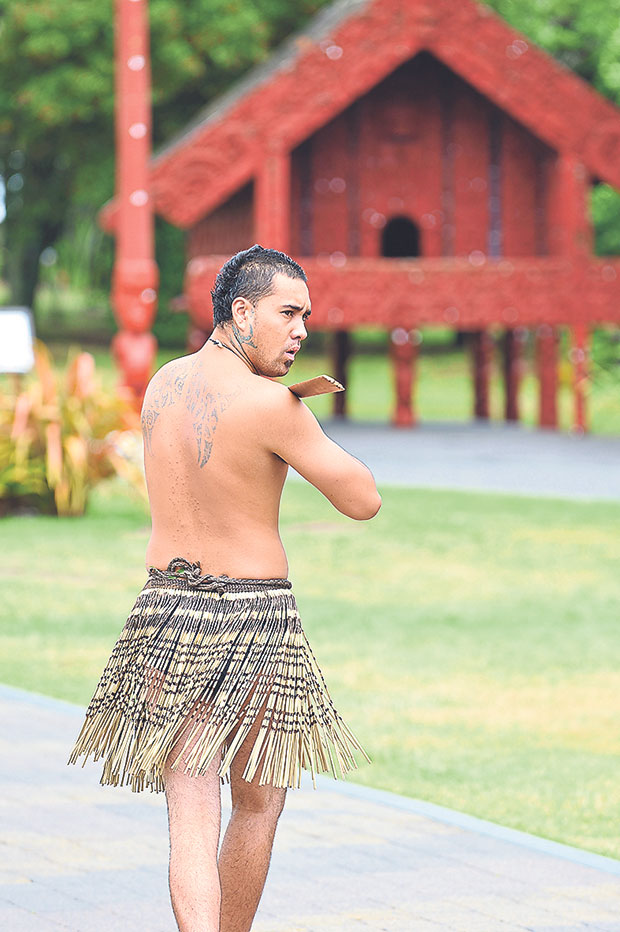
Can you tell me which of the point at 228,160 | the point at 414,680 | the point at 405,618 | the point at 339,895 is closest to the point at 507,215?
the point at 228,160

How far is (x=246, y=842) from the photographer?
4145 mm

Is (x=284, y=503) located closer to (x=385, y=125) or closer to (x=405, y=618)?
(x=405, y=618)

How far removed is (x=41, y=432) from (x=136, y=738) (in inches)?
450

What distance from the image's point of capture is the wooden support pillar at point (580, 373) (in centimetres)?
2497

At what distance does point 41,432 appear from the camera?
15422 millimetres

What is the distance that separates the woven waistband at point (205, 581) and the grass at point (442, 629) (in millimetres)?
2609

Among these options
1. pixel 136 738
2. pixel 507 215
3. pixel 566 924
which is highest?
pixel 507 215

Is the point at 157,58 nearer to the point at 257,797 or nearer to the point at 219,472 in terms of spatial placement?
the point at 219,472

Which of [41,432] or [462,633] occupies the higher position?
[41,432]

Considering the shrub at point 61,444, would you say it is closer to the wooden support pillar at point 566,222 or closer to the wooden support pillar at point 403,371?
the wooden support pillar at point 403,371

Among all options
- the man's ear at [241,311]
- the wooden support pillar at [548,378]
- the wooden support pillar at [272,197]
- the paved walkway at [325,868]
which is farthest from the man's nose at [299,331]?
the wooden support pillar at [548,378]

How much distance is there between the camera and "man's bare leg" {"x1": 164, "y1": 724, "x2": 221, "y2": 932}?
394 cm

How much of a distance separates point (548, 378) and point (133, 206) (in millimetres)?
9634

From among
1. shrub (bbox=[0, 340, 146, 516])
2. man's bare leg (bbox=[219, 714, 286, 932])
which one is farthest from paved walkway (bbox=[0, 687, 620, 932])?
shrub (bbox=[0, 340, 146, 516])
